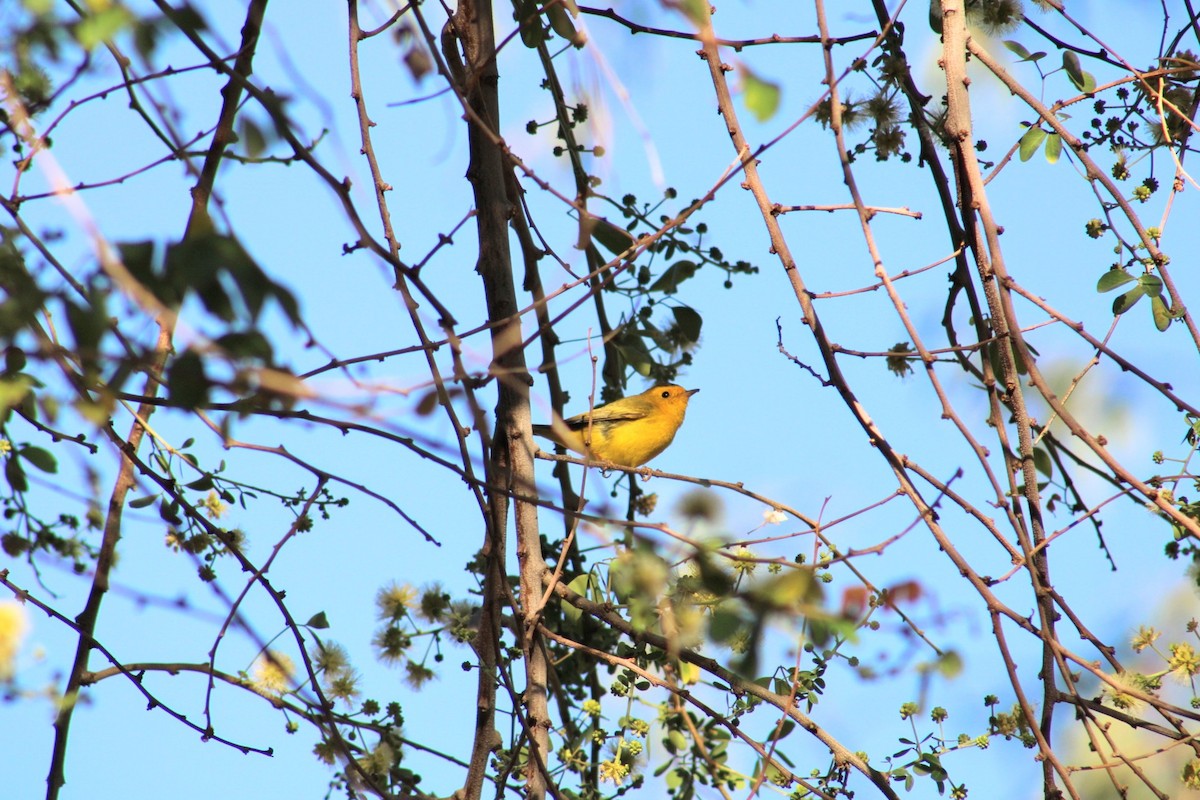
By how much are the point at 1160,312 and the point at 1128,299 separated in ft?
0.36

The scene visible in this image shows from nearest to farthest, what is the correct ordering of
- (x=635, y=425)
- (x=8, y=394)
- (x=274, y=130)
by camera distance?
(x=8, y=394) < (x=274, y=130) < (x=635, y=425)

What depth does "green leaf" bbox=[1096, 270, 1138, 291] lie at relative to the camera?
3.62 meters

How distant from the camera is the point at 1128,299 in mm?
3570

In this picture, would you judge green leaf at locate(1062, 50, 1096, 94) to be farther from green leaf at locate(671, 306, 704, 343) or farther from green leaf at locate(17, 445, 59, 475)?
green leaf at locate(17, 445, 59, 475)

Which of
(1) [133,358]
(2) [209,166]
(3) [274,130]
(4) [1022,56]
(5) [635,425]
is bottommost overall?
(1) [133,358]

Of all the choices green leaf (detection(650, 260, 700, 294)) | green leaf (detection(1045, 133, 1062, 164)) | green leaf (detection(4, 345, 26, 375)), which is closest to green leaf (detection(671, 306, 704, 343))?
green leaf (detection(650, 260, 700, 294))

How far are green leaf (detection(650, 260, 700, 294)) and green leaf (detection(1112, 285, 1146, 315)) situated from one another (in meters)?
1.70

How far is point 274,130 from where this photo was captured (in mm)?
2266

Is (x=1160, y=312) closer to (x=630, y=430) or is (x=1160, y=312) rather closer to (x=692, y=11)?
(x=692, y=11)

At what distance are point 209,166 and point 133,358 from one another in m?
2.26

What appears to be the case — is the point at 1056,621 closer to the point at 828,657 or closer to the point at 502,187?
the point at 828,657

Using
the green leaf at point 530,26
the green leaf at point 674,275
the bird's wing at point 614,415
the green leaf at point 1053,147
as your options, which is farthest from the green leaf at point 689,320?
the bird's wing at point 614,415

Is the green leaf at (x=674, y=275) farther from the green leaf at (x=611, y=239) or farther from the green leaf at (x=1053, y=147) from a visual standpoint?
the green leaf at (x=1053, y=147)

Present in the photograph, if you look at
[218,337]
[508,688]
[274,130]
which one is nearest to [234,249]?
[218,337]
